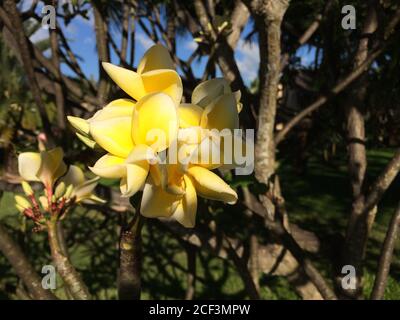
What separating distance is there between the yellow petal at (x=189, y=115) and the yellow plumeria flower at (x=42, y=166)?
518mm

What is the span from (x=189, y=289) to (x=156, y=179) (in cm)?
250

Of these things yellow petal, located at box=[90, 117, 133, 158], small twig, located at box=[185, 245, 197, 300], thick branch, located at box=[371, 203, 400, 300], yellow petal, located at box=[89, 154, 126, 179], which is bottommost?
small twig, located at box=[185, 245, 197, 300]

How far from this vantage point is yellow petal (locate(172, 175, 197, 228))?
0.63 metres

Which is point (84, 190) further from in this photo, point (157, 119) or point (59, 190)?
point (157, 119)

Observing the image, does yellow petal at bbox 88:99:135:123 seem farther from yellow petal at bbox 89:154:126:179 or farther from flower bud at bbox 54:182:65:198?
flower bud at bbox 54:182:65:198

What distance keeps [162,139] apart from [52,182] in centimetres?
55

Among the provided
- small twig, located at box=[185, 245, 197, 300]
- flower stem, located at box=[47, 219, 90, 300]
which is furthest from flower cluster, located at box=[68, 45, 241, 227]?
small twig, located at box=[185, 245, 197, 300]

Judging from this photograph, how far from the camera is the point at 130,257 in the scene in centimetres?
63

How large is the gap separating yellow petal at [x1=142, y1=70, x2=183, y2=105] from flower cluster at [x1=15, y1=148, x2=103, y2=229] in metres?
0.46

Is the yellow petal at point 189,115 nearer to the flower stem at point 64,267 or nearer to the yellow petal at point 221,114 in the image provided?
the yellow petal at point 221,114

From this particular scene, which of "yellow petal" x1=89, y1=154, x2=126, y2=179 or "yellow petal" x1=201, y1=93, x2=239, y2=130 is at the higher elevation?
"yellow petal" x1=201, y1=93, x2=239, y2=130

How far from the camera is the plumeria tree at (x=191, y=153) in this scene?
612 mm
